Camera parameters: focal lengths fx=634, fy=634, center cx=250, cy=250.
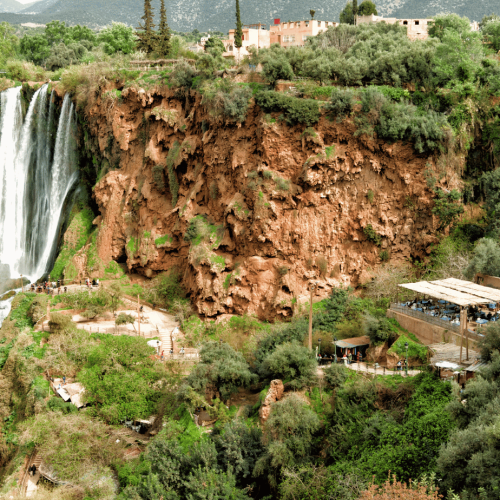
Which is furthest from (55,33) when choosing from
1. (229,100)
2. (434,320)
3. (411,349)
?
(411,349)

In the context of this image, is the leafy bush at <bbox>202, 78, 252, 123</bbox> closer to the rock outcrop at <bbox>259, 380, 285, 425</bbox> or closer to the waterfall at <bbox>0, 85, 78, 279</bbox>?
the waterfall at <bbox>0, 85, 78, 279</bbox>

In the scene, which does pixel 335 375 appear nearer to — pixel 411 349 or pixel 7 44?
pixel 411 349

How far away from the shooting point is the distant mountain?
87375 mm

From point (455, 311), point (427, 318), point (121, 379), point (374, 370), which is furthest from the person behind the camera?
point (121, 379)

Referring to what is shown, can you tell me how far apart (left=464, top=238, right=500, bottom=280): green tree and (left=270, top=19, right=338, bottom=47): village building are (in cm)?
2969

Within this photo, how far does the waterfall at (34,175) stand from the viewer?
142ft

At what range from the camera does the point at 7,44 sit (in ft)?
218

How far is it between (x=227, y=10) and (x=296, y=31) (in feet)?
297

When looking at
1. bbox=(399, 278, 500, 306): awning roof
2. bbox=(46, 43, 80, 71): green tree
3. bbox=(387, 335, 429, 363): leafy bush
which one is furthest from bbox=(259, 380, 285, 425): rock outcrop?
bbox=(46, 43, 80, 71): green tree

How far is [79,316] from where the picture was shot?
34.9m

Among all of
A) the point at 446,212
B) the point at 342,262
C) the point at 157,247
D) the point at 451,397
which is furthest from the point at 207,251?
the point at 451,397

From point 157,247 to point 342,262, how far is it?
11.5m

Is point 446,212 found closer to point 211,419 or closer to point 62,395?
point 211,419

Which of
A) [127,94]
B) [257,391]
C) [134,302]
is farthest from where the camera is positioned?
[127,94]
